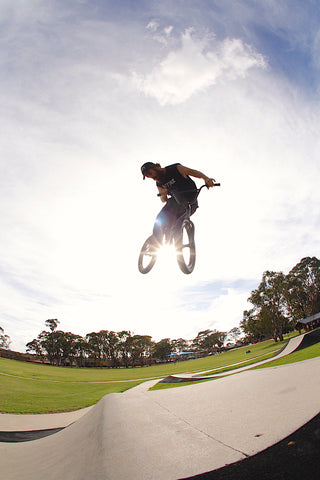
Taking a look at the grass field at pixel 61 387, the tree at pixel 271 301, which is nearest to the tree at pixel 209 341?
the tree at pixel 271 301

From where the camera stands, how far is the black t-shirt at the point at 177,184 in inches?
206

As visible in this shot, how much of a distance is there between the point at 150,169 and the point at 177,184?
77 centimetres

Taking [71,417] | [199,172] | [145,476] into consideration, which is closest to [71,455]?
[145,476]

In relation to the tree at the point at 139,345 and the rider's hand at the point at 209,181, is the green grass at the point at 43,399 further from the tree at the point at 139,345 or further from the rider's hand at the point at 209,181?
the tree at the point at 139,345

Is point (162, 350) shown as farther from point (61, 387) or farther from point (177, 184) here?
point (177, 184)

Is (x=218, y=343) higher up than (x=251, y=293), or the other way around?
(x=251, y=293)

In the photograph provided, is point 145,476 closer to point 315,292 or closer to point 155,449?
point 155,449

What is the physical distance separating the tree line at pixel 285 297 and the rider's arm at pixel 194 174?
44.7 meters

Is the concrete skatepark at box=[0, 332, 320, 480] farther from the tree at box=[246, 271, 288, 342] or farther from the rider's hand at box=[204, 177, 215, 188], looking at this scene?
the tree at box=[246, 271, 288, 342]

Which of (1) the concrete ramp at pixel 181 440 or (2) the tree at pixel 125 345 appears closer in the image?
(1) the concrete ramp at pixel 181 440

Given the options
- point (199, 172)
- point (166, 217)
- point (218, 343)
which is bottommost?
point (218, 343)

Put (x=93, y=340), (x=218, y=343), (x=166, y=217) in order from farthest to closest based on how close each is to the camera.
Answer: (x=218, y=343) → (x=93, y=340) → (x=166, y=217)

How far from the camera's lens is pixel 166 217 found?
572cm

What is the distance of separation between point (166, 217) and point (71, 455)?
4.66m
